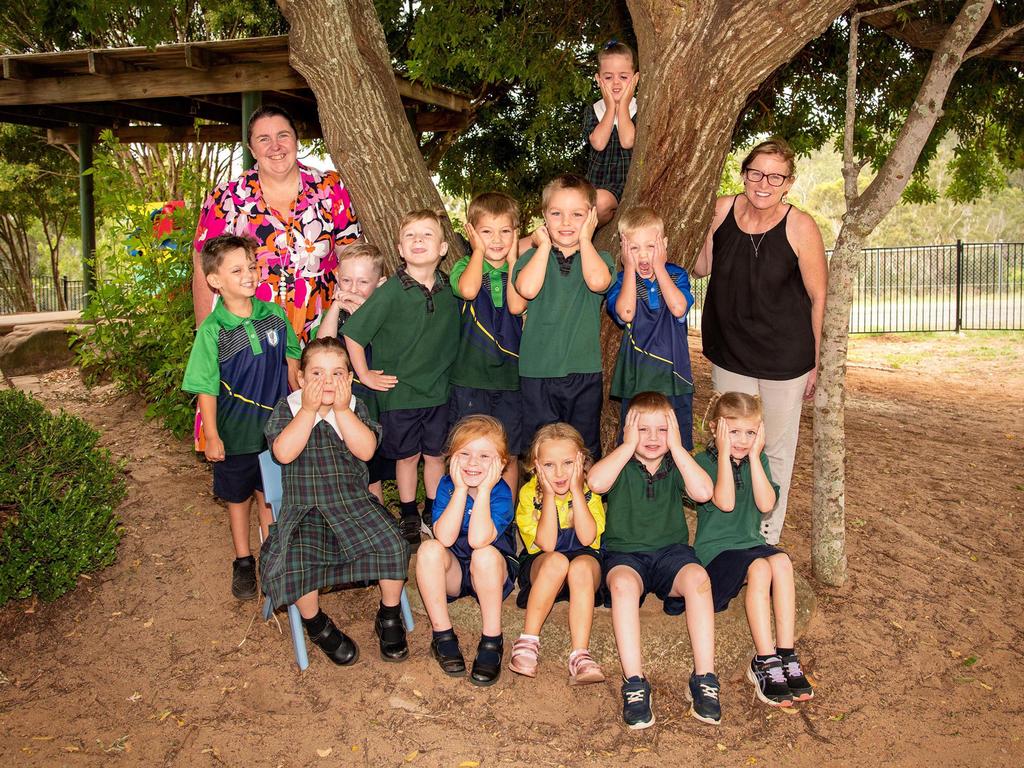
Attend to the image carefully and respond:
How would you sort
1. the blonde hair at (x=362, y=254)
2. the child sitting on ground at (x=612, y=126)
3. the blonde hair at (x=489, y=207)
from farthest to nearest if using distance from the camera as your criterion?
the child sitting on ground at (x=612, y=126)
the blonde hair at (x=362, y=254)
the blonde hair at (x=489, y=207)

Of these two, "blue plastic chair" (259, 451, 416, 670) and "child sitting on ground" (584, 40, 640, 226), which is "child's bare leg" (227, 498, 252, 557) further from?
"child sitting on ground" (584, 40, 640, 226)

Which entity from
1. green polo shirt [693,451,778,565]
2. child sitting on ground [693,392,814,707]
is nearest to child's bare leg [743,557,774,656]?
child sitting on ground [693,392,814,707]

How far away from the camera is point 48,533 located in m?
3.85

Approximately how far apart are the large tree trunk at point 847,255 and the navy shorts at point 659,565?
3.54 ft

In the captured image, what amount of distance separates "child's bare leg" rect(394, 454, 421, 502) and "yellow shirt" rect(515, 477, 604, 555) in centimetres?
64

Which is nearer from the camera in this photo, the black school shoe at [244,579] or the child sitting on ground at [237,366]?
the child sitting on ground at [237,366]

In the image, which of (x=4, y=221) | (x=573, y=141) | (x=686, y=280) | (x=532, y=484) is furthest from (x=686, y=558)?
(x=4, y=221)

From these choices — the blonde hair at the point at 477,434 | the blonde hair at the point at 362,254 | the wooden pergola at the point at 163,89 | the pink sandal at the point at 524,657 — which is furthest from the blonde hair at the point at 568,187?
the wooden pergola at the point at 163,89

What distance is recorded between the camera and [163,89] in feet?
31.1

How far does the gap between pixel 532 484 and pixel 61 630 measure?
2.19 meters

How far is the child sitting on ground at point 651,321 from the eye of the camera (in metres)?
3.61

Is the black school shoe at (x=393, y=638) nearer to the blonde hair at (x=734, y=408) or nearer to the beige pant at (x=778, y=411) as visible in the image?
the blonde hair at (x=734, y=408)

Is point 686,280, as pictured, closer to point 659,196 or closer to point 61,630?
point 659,196

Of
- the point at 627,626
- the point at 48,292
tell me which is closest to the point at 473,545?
the point at 627,626
